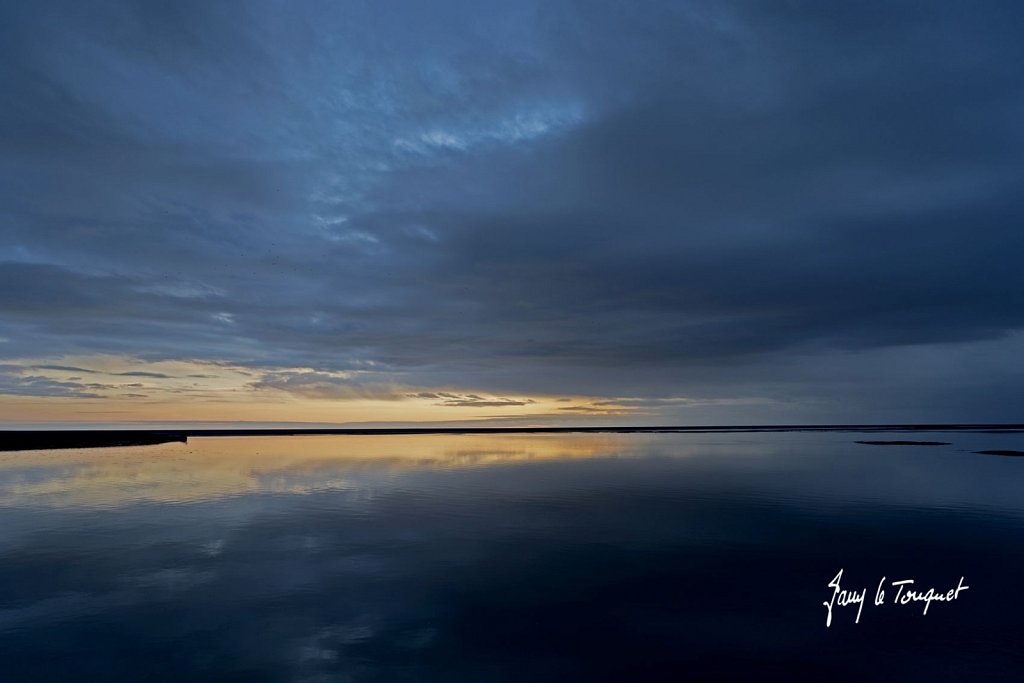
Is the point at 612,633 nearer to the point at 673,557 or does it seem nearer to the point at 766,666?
the point at 766,666

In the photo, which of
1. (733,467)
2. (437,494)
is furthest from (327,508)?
(733,467)

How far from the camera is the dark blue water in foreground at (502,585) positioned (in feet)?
45.2

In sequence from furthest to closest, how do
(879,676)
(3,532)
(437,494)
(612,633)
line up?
(437,494) < (3,532) < (612,633) < (879,676)

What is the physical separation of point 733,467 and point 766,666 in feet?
182

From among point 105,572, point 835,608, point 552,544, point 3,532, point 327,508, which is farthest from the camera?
point 327,508

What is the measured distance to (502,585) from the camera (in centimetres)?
1970

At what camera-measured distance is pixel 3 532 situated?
2841 cm
